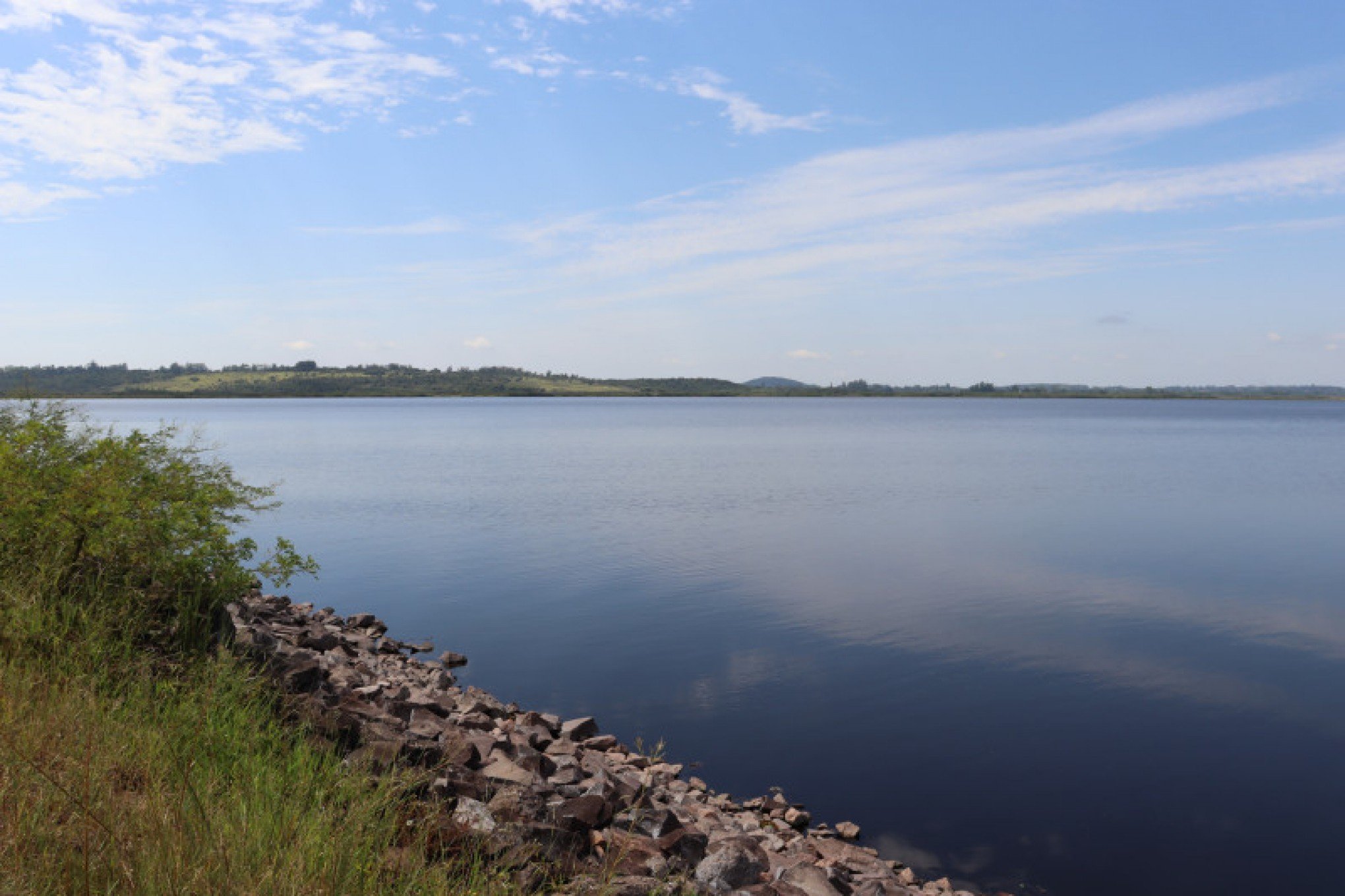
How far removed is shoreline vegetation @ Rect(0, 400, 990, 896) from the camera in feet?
23.1

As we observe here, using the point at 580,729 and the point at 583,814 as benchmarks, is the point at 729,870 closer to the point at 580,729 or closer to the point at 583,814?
the point at 583,814

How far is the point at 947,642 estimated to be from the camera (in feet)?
85.6

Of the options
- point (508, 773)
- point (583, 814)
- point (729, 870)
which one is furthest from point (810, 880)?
point (508, 773)

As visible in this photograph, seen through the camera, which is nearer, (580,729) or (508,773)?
(508,773)

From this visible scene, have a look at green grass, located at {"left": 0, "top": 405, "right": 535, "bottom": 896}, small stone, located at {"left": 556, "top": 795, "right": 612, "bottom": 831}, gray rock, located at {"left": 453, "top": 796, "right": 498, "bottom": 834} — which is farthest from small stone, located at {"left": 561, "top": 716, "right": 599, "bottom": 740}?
gray rock, located at {"left": 453, "top": 796, "right": 498, "bottom": 834}

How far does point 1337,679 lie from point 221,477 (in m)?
27.0

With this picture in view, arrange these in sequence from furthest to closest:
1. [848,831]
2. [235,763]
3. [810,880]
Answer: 1. [848,831]
2. [810,880]
3. [235,763]

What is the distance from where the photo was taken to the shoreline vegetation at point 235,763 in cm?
705

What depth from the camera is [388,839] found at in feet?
28.3

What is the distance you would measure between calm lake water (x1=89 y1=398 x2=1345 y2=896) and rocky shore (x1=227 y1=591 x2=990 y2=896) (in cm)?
168

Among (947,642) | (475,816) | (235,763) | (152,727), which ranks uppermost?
(152,727)

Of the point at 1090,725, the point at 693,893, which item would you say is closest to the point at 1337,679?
the point at 1090,725

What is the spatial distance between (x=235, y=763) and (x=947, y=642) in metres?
21.3

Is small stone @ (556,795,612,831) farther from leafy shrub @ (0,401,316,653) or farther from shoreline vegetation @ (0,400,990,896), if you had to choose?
leafy shrub @ (0,401,316,653)
